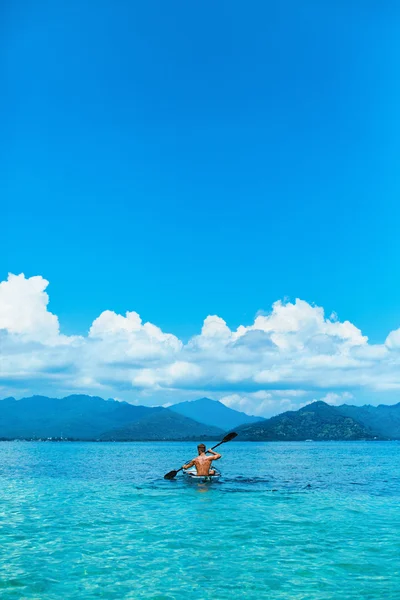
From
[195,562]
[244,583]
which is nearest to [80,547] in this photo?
[195,562]

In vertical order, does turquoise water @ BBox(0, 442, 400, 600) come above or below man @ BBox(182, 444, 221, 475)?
below

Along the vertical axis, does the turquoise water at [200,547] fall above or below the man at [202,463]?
below

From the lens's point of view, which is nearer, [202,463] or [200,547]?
[200,547]

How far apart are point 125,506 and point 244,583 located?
1679 cm

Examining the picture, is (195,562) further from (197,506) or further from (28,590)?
(197,506)

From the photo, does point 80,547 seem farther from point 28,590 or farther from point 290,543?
point 290,543

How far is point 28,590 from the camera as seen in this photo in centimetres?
1429

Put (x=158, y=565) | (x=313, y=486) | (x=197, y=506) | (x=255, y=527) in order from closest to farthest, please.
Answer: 1. (x=158, y=565)
2. (x=255, y=527)
3. (x=197, y=506)
4. (x=313, y=486)

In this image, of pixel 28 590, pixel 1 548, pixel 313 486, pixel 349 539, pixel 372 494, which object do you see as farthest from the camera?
pixel 313 486

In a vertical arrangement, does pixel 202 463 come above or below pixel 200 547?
above

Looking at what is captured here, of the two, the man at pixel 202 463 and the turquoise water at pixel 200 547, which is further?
the man at pixel 202 463

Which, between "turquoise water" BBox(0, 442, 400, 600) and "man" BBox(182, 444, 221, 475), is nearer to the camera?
"turquoise water" BBox(0, 442, 400, 600)

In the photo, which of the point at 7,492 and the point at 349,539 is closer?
the point at 349,539

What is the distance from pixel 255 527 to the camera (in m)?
23.1
